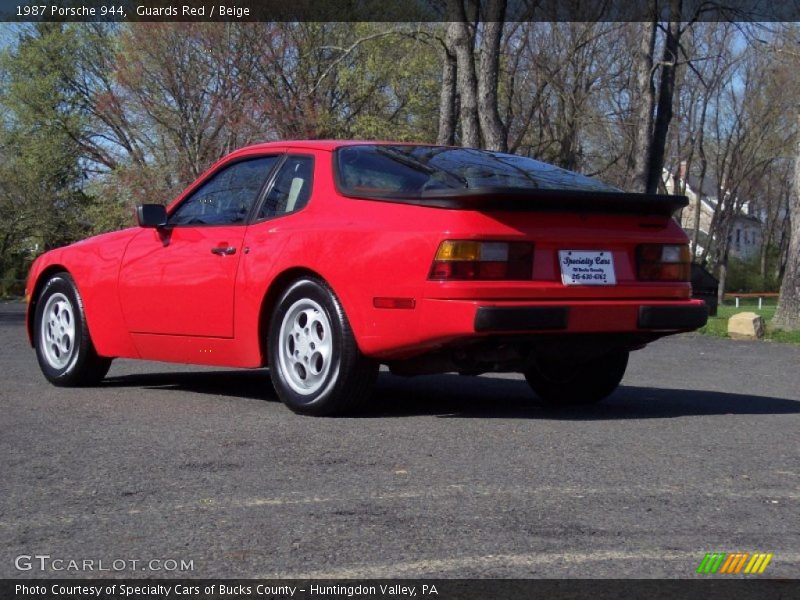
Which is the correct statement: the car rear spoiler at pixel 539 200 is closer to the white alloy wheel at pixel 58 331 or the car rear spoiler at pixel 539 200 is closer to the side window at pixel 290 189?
the side window at pixel 290 189

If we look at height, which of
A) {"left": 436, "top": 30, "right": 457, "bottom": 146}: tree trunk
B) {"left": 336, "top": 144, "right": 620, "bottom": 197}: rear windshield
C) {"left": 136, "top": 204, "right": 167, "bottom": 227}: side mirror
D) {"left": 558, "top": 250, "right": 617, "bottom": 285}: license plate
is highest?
{"left": 436, "top": 30, "right": 457, "bottom": 146}: tree trunk

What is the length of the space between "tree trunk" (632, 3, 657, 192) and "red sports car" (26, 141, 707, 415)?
17.3 meters

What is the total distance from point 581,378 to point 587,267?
1.22m

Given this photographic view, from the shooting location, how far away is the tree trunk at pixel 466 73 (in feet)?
67.7

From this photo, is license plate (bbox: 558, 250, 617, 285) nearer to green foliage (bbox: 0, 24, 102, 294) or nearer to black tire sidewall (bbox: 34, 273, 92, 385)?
black tire sidewall (bbox: 34, 273, 92, 385)

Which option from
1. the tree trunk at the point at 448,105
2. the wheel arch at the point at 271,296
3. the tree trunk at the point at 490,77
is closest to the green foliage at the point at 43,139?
the tree trunk at the point at 448,105

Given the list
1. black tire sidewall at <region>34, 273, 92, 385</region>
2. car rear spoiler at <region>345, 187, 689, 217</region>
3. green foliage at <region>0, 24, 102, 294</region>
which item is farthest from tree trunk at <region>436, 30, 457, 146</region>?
green foliage at <region>0, 24, 102, 294</region>

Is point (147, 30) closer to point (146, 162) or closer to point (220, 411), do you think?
point (146, 162)

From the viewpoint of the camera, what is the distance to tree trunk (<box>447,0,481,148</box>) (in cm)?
2064

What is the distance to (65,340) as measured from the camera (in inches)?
325

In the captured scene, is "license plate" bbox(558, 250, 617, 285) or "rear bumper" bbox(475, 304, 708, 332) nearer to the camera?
"rear bumper" bbox(475, 304, 708, 332)

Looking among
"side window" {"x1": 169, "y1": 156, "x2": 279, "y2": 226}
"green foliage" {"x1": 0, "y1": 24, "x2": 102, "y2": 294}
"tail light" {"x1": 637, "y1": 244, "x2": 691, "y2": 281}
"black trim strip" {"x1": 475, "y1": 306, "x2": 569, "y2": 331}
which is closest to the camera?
"black trim strip" {"x1": 475, "y1": 306, "x2": 569, "y2": 331}

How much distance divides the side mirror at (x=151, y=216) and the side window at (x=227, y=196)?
3.3 inches

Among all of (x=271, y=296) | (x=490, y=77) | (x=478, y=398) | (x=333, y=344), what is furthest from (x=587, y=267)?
(x=490, y=77)
